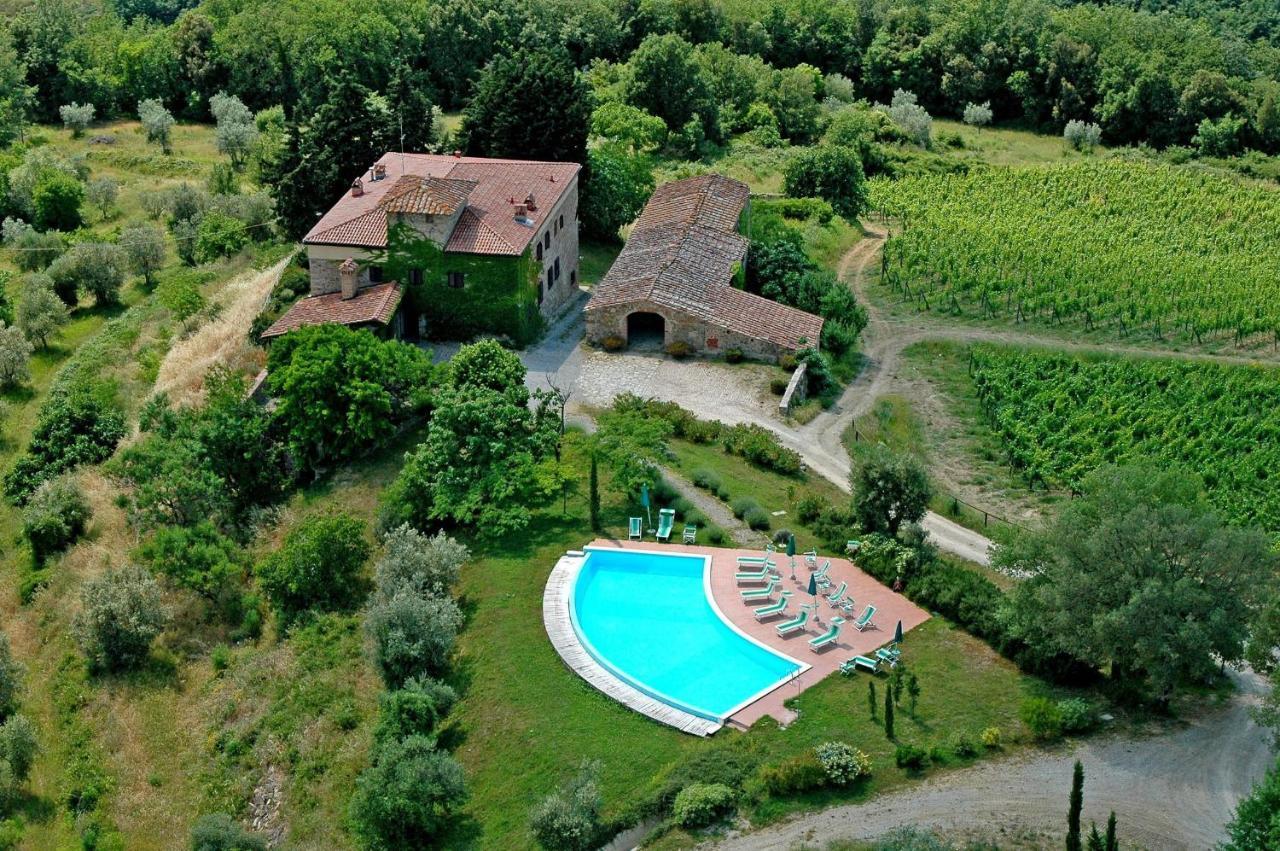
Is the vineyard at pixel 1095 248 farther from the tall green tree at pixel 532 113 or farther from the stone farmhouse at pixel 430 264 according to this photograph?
the stone farmhouse at pixel 430 264

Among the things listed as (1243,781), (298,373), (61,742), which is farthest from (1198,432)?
(61,742)

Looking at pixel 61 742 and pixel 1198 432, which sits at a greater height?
pixel 1198 432

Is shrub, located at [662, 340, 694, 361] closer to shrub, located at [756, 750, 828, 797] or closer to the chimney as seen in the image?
the chimney

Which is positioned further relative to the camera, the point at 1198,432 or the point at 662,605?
the point at 1198,432

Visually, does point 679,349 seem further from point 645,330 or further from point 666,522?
point 666,522

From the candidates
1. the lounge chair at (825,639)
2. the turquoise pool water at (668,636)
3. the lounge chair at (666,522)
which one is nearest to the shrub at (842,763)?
the turquoise pool water at (668,636)

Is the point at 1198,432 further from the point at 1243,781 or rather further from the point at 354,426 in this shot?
the point at 354,426

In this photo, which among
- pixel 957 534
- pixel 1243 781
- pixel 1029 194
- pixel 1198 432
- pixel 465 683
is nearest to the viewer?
pixel 1243 781

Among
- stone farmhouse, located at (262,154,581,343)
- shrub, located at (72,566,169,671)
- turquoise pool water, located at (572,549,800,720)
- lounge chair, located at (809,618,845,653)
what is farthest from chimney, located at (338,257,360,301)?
lounge chair, located at (809,618,845,653)
